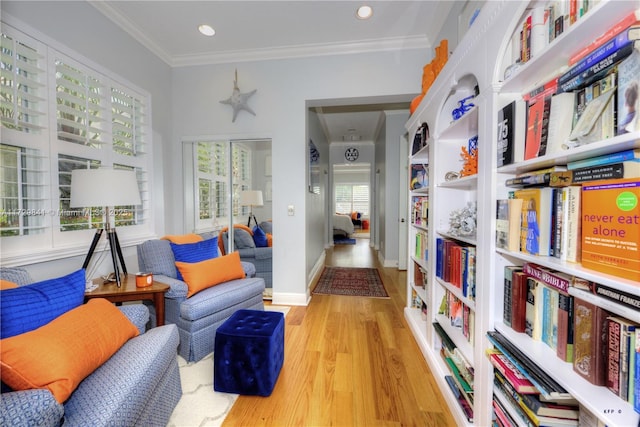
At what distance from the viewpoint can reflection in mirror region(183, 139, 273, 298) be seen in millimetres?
3174

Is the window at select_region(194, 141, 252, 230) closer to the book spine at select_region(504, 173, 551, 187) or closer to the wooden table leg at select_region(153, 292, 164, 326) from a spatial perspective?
the wooden table leg at select_region(153, 292, 164, 326)

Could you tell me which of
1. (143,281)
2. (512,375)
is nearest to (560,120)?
(512,375)

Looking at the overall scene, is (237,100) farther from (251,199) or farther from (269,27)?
(251,199)

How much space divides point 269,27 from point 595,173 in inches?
109

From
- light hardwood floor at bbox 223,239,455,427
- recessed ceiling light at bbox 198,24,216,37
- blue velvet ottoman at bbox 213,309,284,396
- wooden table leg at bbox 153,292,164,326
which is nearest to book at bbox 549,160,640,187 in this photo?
light hardwood floor at bbox 223,239,455,427

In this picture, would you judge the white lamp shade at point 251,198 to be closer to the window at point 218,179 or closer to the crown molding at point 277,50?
the window at point 218,179

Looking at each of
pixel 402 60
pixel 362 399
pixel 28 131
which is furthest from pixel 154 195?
pixel 402 60

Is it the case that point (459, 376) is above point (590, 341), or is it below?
below

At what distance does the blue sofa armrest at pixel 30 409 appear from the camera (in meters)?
→ 0.76

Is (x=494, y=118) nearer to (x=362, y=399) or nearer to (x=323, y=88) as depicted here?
(x=362, y=399)

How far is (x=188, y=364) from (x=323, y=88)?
2890 mm

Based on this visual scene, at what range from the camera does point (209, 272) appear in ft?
7.15

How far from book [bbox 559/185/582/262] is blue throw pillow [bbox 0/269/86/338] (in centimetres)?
205

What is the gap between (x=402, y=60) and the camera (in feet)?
9.06
